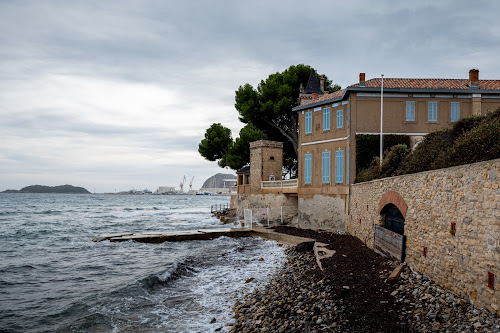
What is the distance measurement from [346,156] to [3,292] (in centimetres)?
1858

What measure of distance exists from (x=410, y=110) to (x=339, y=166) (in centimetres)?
537

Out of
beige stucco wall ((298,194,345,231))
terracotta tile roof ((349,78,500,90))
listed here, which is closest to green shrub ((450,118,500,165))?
terracotta tile roof ((349,78,500,90))

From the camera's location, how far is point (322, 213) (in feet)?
81.9

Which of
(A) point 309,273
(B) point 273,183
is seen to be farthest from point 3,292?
(B) point 273,183

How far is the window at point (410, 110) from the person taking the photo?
73.1 feet

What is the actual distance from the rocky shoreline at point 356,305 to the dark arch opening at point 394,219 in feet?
3.84

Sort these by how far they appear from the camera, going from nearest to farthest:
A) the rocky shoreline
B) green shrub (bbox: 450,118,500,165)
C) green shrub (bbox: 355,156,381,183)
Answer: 1. the rocky shoreline
2. green shrub (bbox: 450,118,500,165)
3. green shrub (bbox: 355,156,381,183)

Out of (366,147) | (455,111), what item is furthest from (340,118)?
(455,111)

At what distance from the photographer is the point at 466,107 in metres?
22.5

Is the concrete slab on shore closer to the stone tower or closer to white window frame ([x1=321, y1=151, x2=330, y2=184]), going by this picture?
white window frame ([x1=321, y1=151, x2=330, y2=184])

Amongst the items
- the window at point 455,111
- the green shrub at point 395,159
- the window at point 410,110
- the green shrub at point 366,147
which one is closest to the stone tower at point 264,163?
the green shrub at point 366,147

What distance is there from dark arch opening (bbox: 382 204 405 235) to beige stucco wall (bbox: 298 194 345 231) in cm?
869

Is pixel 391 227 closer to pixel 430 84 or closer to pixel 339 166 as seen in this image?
pixel 339 166

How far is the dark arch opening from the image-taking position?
496 inches
